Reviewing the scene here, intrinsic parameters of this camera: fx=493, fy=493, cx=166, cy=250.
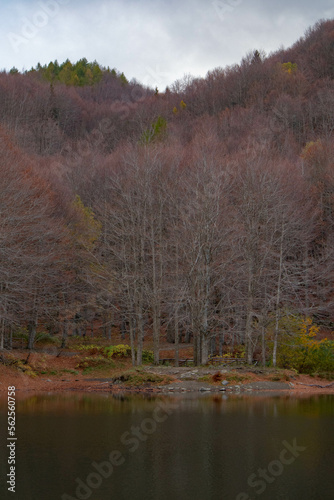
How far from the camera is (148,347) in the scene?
36.9 meters

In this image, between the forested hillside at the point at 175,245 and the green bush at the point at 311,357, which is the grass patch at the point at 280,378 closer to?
the forested hillside at the point at 175,245

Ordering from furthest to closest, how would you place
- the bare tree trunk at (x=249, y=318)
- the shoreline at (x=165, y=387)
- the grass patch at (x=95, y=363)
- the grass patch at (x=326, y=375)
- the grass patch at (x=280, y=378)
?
1. the grass patch at (x=95, y=363)
2. the bare tree trunk at (x=249, y=318)
3. the grass patch at (x=326, y=375)
4. the grass patch at (x=280, y=378)
5. the shoreline at (x=165, y=387)

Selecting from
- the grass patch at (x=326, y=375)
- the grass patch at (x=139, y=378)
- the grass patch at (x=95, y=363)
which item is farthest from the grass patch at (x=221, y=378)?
the grass patch at (x=95, y=363)

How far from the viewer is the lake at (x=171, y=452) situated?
27.6 ft

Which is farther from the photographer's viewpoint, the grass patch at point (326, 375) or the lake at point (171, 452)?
the grass patch at point (326, 375)

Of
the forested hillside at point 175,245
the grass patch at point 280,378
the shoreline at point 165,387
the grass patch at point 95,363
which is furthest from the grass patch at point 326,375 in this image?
the grass patch at point 95,363

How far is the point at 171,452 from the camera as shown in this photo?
10875mm

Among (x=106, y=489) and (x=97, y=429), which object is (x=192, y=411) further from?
(x=106, y=489)

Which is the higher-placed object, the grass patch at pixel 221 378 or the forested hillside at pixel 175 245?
the forested hillside at pixel 175 245

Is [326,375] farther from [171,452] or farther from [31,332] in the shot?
[31,332]

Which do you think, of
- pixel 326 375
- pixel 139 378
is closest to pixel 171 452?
pixel 139 378

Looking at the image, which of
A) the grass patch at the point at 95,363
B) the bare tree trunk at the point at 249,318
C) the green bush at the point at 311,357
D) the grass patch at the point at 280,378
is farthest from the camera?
the grass patch at the point at 95,363

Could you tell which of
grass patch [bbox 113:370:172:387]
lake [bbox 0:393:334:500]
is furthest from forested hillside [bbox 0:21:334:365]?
lake [bbox 0:393:334:500]

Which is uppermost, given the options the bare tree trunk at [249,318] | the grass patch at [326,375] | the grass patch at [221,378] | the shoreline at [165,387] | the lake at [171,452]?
the bare tree trunk at [249,318]
